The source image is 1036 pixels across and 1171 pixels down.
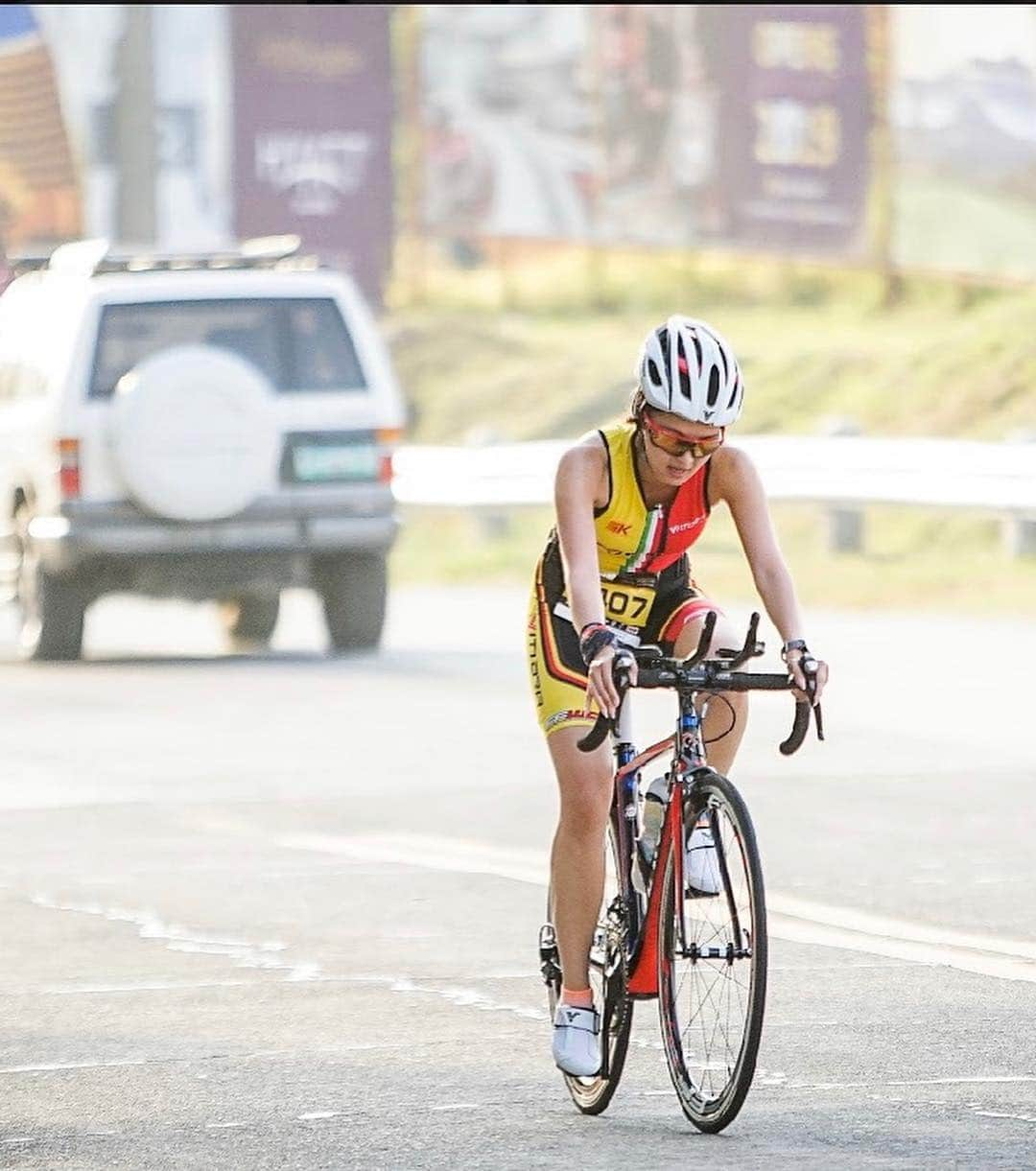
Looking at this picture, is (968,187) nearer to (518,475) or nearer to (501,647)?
(518,475)

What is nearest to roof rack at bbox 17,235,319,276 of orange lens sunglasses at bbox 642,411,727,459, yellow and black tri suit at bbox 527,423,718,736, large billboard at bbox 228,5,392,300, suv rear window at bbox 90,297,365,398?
suv rear window at bbox 90,297,365,398

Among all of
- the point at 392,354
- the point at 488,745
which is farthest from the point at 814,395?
the point at 488,745

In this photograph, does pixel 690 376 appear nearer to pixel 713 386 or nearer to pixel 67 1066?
pixel 713 386

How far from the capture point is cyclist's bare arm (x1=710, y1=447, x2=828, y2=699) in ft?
24.4

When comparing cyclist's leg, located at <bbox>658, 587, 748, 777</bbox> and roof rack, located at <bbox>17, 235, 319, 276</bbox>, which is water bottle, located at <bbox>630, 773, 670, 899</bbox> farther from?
roof rack, located at <bbox>17, 235, 319, 276</bbox>

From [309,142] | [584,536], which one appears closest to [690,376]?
[584,536]

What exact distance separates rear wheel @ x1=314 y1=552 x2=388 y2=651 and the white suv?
0.01 metres

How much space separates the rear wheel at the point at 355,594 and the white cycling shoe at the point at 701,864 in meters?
12.4

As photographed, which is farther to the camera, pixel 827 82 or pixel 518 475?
pixel 827 82

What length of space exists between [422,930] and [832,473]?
15.2m

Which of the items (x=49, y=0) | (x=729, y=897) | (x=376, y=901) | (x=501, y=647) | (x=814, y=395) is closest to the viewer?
(x=729, y=897)

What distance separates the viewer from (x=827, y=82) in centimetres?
3866

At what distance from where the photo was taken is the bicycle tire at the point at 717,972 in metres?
6.84

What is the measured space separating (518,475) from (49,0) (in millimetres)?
15739
